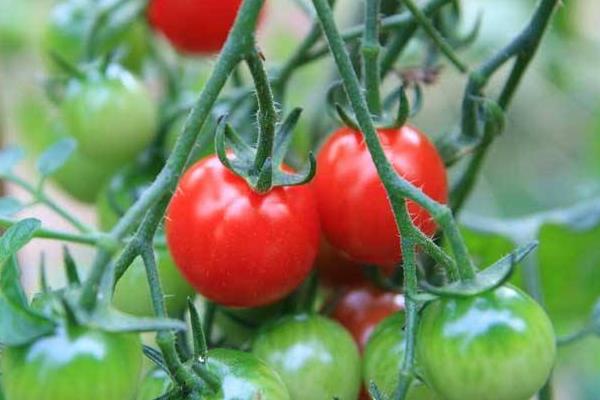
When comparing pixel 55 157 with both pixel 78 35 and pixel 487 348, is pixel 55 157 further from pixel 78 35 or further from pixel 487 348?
pixel 487 348

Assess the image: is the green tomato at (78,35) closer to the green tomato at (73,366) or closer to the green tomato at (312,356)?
the green tomato at (312,356)

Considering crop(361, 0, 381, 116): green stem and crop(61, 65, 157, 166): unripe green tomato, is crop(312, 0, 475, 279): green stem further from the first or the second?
crop(61, 65, 157, 166): unripe green tomato

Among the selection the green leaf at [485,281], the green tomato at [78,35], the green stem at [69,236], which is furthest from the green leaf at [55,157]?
the green leaf at [485,281]

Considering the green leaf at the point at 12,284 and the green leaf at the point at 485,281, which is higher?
→ the green leaf at the point at 12,284

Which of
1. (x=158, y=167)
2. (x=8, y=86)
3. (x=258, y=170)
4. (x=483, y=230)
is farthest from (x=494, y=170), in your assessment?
(x=258, y=170)

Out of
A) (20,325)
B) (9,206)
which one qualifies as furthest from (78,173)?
(20,325)

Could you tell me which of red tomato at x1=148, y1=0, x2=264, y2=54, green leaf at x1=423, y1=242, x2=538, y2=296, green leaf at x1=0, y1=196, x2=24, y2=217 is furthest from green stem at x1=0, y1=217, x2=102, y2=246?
red tomato at x1=148, y1=0, x2=264, y2=54

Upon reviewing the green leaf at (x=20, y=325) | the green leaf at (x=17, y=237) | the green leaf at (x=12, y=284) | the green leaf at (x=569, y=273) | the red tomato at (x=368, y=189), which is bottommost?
the green leaf at (x=569, y=273)
